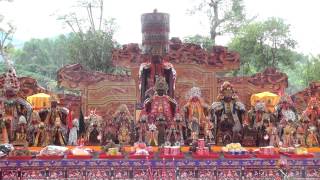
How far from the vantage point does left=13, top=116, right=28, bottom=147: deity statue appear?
11445mm

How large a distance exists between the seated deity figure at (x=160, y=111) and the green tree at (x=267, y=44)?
1357 cm

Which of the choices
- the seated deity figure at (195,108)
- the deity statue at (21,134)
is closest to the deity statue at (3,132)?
the deity statue at (21,134)

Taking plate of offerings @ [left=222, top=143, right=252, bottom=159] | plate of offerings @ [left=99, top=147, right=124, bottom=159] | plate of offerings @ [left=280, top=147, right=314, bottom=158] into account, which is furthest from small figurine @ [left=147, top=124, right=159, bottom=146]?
plate of offerings @ [left=280, top=147, right=314, bottom=158]

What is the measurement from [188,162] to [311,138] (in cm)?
421

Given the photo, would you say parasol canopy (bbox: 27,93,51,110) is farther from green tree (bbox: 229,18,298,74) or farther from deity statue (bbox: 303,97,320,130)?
green tree (bbox: 229,18,298,74)

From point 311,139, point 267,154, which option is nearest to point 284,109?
point 311,139

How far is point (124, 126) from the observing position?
38.8 ft

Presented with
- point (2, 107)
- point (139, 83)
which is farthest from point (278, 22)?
point (2, 107)

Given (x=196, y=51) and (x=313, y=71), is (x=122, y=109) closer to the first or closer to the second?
(x=196, y=51)

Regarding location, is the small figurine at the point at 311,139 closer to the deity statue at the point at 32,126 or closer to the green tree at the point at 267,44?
the deity statue at the point at 32,126

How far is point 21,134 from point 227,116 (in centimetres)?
506

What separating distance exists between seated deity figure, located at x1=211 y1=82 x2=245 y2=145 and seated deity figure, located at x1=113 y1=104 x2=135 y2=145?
215 centimetres

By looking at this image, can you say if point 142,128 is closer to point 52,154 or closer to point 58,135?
point 58,135

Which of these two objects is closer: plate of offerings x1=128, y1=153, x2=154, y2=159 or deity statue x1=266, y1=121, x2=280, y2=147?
plate of offerings x1=128, y1=153, x2=154, y2=159
